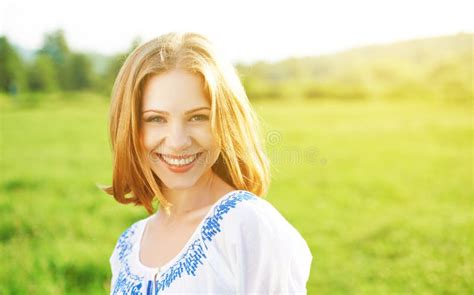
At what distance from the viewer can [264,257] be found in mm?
1729

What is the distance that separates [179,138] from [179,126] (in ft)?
0.14

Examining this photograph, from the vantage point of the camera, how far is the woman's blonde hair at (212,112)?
1.95 metres

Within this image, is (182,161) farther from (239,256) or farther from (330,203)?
(330,203)

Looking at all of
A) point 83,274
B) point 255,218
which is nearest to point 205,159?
point 255,218

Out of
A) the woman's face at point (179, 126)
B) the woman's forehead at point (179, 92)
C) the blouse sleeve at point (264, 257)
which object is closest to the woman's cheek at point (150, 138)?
the woman's face at point (179, 126)

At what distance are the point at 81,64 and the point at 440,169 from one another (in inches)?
420

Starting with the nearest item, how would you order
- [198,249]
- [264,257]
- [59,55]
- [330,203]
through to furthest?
[264,257] → [198,249] → [330,203] → [59,55]

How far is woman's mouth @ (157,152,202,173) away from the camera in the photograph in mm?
2004

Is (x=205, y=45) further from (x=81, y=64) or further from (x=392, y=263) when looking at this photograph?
(x=81, y=64)

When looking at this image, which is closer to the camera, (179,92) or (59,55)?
(179,92)

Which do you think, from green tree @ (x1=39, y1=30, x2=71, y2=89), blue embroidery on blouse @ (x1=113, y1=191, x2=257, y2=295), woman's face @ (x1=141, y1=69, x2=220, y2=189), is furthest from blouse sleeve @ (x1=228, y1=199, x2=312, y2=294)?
green tree @ (x1=39, y1=30, x2=71, y2=89)

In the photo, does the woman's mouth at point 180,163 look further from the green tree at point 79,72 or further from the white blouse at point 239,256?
the green tree at point 79,72

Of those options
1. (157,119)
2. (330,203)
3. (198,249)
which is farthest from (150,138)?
(330,203)

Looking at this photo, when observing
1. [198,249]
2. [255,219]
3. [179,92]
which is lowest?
[198,249]
